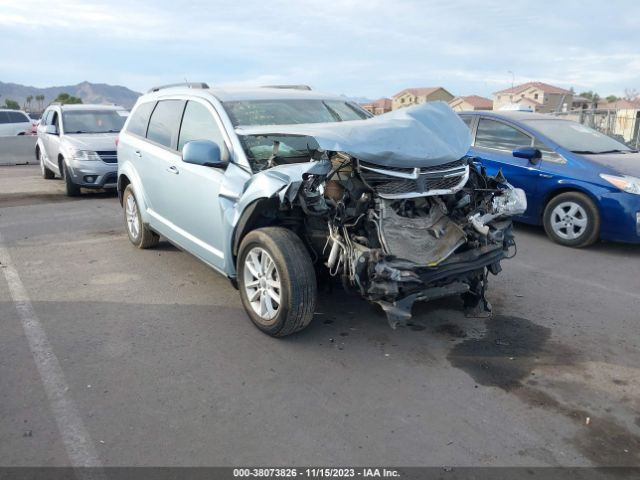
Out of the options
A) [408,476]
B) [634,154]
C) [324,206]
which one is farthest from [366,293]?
[634,154]

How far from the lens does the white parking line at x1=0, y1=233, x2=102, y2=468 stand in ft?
9.45

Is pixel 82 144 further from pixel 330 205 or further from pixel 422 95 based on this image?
pixel 422 95

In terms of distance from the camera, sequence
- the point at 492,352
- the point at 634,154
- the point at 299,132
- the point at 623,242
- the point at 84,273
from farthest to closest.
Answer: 1. the point at 634,154
2. the point at 623,242
3. the point at 84,273
4. the point at 299,132
5. the point at 492,352

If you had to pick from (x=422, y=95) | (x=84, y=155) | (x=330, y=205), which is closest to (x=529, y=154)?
(x=330, y=205)

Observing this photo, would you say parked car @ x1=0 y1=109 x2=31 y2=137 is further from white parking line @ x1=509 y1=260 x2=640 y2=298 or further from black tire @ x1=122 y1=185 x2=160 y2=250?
white parking line @ x1=509 y1=260 x2=640 y2=298

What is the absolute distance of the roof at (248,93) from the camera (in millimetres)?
5102

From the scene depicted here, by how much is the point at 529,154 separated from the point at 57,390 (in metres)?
5.98

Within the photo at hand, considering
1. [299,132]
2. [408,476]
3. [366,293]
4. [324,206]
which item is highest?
[299,132]

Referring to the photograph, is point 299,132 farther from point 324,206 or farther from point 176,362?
point 176,362

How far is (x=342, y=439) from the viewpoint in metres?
2.99

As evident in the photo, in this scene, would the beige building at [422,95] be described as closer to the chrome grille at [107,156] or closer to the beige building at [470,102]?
the beige building at [470,102]

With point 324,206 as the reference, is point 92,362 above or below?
below

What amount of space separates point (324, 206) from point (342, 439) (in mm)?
1563

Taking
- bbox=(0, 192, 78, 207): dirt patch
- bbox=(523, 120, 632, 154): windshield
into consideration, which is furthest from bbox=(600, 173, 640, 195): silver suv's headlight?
bbox=(0, 192, 78, 207): dirt patch
